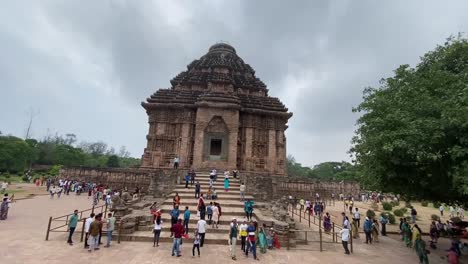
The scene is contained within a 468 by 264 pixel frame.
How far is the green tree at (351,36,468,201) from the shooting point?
24.2ft

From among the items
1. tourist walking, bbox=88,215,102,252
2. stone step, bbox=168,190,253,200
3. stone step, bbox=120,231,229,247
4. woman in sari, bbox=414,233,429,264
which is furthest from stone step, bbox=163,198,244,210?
woman in sari, bbox=414,233,429,264

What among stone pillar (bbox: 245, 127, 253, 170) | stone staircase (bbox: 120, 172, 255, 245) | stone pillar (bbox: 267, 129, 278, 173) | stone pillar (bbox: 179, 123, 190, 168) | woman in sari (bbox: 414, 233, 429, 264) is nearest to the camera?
woman in sari (bbox: 414, 233, 429, 264)

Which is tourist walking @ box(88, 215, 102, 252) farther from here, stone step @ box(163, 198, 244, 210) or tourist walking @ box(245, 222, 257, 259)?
stone step @ box(163, 198, 244, 210)

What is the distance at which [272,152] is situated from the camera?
1065 inches

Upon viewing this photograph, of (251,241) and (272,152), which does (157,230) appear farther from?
(272,152)

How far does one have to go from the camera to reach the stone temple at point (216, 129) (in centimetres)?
2561

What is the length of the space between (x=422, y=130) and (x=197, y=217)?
932 centimetres

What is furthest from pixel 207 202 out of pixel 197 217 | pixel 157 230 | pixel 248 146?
pixel 248 146

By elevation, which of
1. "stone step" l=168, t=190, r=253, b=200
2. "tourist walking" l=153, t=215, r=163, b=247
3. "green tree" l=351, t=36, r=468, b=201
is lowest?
"tourist walking" l=153, t=215, r=163, b=247

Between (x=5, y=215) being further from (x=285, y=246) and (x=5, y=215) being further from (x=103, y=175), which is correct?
(x=285, y=246)

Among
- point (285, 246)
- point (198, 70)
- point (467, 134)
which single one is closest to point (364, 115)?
point (467, 134)

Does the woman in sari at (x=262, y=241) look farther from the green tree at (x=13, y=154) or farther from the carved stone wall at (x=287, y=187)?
the green tree at (x=13, y=154)

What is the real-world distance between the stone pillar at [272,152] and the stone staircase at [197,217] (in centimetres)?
843

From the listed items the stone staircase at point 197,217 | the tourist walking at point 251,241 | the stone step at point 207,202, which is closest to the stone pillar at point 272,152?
the stone staircase at point 197,217
